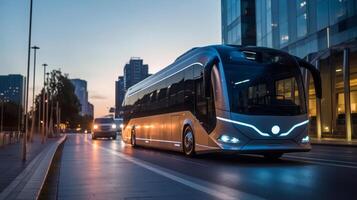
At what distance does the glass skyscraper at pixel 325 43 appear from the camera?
38.7m

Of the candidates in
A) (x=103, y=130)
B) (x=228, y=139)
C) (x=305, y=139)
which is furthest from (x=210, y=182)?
(x=103, y=130)

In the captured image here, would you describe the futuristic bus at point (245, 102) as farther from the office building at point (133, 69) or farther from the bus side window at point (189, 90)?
the office building at point (133, 69)

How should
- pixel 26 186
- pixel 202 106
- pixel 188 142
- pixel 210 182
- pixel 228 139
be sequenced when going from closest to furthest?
1. pixel 26 186
2. pixel 210 182
3. pixel 228 139
4. pixel 202 106
5. pixel 188 142

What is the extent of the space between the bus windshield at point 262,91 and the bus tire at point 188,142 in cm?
323

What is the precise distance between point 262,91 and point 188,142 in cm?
427

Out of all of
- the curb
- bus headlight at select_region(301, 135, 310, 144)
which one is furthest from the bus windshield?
the curb

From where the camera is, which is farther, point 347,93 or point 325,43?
point 325,43

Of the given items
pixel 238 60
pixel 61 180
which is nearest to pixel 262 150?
pixel 238 60

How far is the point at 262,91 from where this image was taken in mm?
15875

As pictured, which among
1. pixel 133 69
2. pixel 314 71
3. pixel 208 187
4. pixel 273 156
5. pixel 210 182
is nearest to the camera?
pixel 208 187

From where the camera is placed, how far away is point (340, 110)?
44.3 metres

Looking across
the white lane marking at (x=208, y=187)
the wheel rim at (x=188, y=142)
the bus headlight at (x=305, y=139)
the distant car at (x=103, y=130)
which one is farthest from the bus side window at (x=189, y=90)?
the distant car at (x=103, y=130)

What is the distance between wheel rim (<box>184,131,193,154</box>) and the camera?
18.7 meters

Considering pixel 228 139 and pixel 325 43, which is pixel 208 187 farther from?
pixel 325 43
